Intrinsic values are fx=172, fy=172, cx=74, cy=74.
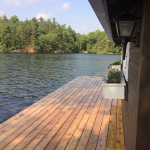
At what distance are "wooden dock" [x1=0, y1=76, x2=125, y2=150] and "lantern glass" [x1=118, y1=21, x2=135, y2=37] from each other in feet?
5.17

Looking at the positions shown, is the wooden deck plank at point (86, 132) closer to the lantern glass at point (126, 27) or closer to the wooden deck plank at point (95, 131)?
the wooden deck plank at point (95, 131)

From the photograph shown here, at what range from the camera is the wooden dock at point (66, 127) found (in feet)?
7.88

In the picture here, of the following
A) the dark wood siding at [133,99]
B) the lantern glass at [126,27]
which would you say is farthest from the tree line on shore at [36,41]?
the lantern glass at [126,27]

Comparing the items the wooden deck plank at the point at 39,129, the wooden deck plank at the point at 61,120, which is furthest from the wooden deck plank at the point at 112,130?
the wooden deck plank at the point at 39,129

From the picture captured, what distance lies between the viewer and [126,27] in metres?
1.44

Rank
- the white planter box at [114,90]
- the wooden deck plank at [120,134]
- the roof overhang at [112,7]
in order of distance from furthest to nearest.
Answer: the white planter box at [114,90] → the wooden deck plank at [120,134] → the roof overhang at [112,7]

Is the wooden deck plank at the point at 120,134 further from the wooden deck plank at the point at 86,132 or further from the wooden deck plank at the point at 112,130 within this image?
the wooden deck plank at the point at 86,132

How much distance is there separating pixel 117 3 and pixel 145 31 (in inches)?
26.6

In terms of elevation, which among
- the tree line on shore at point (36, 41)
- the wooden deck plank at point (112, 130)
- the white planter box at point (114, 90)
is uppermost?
the tree line on shore at point (36, 41)

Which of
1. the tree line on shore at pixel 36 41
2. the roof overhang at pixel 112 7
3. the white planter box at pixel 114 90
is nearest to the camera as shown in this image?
the roof overhang at pixel 112 7

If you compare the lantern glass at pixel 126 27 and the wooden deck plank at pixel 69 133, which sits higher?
the lantern glass at pixel 126 27

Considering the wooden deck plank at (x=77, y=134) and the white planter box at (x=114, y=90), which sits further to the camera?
the white planter box at (x=114, y=90)

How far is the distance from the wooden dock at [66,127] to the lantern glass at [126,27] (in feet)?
5.17

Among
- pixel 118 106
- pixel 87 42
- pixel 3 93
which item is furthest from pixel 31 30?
pixel 118 106
